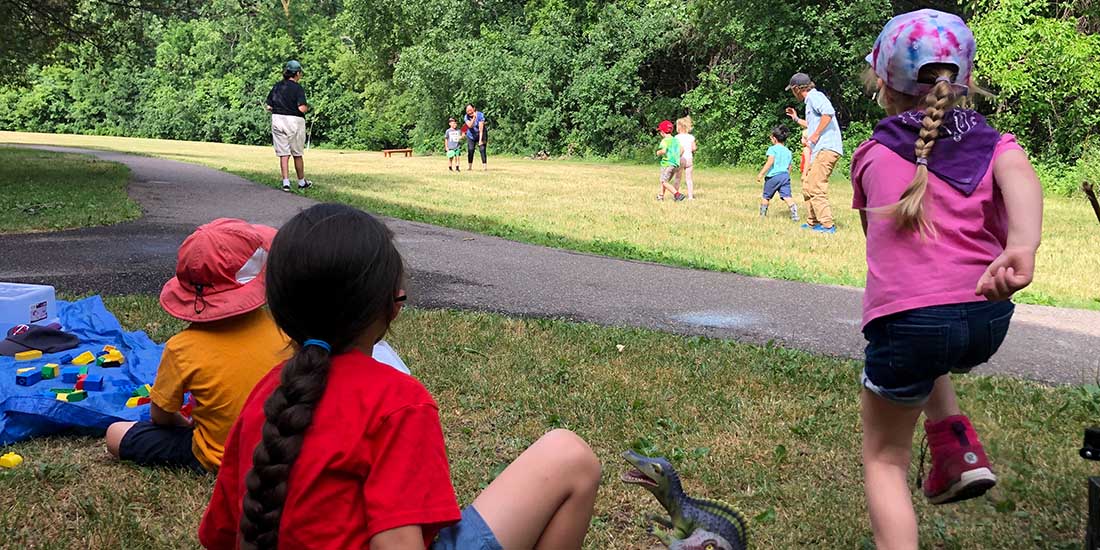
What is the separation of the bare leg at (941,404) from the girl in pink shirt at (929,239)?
12cm

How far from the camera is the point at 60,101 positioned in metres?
55.8

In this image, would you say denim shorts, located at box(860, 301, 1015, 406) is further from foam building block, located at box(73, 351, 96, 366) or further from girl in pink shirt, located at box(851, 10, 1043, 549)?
foam building block, located at box(73, 351, 96, 366)

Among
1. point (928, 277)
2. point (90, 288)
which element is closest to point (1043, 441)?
point (928, 277)

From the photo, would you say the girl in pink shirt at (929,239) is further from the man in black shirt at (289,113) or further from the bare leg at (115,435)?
the man in black shirt at (289,113)

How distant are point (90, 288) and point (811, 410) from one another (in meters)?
5.21

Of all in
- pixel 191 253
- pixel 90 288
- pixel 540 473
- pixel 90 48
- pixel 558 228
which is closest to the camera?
pixel 540 473

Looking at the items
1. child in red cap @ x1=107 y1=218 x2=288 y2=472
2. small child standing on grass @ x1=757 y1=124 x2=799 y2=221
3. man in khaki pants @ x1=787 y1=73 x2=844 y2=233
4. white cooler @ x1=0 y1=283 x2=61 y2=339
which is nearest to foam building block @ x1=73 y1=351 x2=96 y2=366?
white cooler @ x1=0 y1=283 x2=61 y2=339

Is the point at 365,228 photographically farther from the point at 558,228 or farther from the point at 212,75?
the point at 212,75

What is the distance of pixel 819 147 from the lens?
1147cm

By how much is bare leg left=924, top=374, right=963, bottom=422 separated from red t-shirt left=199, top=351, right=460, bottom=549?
1589mm

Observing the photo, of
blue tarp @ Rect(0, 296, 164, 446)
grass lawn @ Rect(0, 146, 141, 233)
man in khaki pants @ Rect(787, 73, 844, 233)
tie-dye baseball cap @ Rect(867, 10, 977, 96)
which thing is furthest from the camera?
man in khaki pants @ Rect(787, 73, 844, 233)

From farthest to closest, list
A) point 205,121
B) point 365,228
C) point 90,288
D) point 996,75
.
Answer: point 205,121
point 996,75
point 90,288
point 365,228

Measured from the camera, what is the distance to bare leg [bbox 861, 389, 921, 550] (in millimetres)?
2479

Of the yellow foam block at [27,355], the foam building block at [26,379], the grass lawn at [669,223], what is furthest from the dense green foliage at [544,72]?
the foam building block at [26,379]
